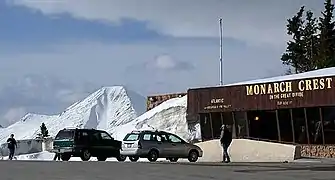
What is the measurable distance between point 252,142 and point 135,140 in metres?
6.58

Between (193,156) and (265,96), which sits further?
(265,96)

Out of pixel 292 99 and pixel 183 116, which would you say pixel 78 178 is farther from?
pixel 183 116

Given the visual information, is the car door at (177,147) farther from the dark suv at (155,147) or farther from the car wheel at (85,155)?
the car wheel at (85,155)

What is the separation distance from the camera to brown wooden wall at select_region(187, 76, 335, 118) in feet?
138

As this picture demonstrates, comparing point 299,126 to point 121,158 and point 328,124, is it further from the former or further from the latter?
point 121,158

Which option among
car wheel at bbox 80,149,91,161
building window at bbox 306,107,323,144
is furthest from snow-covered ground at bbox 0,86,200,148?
car wheel at bbox 80,149,91,161

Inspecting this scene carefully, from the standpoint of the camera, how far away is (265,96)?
4531 cm

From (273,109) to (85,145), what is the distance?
1255cm

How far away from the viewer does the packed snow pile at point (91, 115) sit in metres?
127

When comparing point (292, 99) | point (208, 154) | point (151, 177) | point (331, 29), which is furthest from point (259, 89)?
point (331, 29)

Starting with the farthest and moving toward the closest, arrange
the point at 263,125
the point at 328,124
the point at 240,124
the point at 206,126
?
the point at 206,126 < the point at 240,124 < the point at 263,125 < the point at 328,124

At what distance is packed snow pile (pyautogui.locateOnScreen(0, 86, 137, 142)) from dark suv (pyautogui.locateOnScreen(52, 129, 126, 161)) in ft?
261

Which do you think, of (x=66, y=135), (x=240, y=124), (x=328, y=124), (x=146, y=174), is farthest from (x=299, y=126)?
(x=146, y=174)

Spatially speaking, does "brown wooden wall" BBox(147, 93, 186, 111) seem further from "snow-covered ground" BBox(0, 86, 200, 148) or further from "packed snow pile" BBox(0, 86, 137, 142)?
"packed snow pile" BBox(0, 86, 137, 142)
